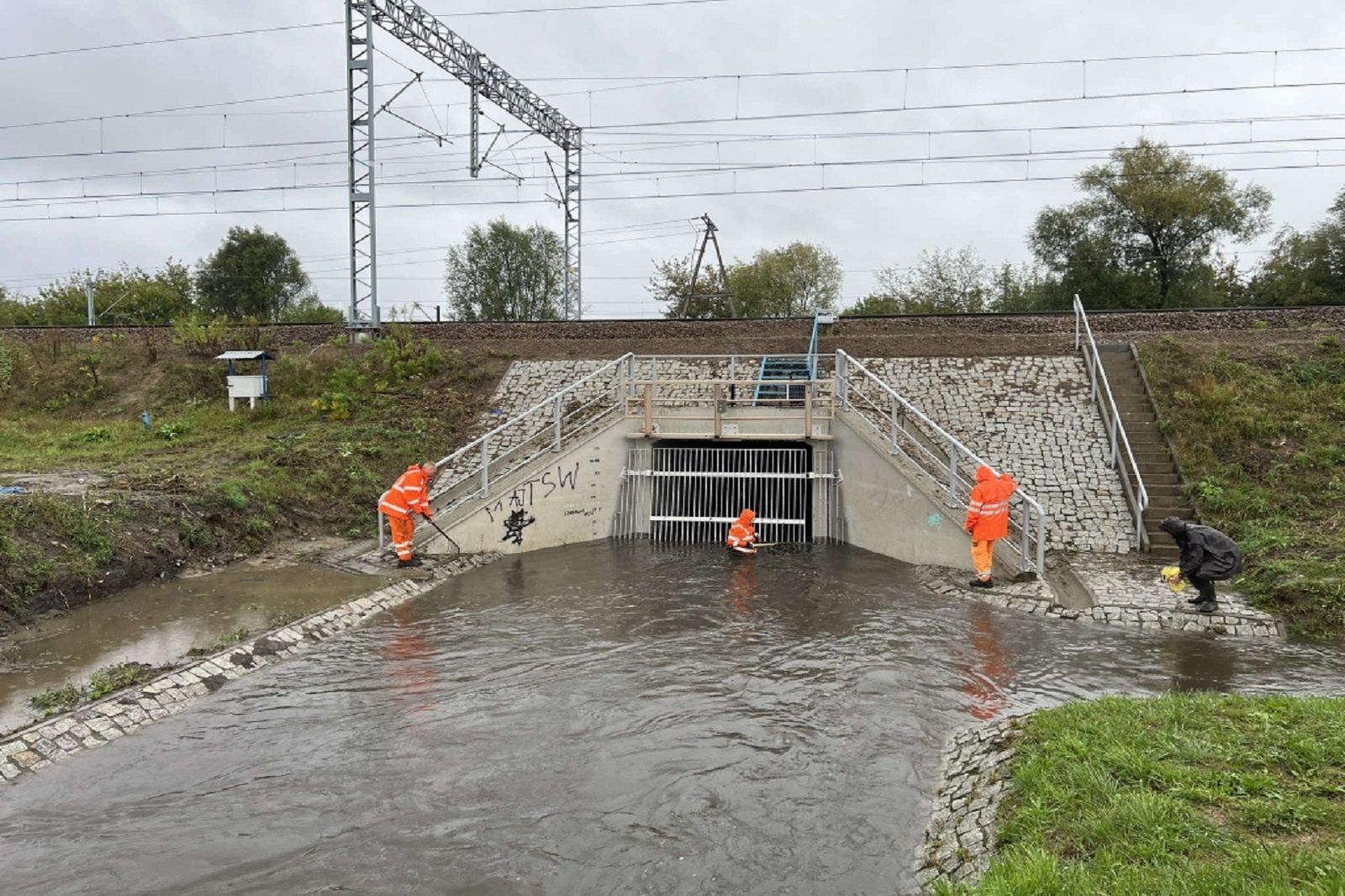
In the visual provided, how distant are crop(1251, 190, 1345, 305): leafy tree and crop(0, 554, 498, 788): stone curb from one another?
3275 cm

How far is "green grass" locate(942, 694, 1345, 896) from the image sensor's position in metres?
3.96

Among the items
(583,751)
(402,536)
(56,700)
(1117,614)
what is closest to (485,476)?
(402,536)

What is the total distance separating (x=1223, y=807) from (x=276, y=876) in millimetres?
5395

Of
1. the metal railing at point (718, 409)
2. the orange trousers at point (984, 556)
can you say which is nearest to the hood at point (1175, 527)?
the orange trousers at point (984, 556)

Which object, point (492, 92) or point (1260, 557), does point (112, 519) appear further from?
point (492, 92)

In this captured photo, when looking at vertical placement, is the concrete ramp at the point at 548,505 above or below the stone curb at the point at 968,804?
above

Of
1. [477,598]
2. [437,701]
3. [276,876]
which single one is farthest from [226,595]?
[276,876]

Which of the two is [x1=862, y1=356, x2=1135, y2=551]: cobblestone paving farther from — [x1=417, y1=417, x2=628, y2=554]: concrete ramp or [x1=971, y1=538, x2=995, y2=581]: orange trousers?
[x1=417, y1=417, x2=628, y2=554]: concrete ramp

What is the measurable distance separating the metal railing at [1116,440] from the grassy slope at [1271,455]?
84 centimetres

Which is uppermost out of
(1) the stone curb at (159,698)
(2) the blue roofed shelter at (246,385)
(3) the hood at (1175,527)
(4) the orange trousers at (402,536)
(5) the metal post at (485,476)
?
(2) the blue roofed shelter at (246,385)

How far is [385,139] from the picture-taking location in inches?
808

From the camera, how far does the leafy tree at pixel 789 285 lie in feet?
142

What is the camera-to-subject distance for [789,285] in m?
43.3

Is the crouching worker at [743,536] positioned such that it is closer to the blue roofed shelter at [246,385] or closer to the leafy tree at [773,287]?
the blue roofed shelter at [246,385]
